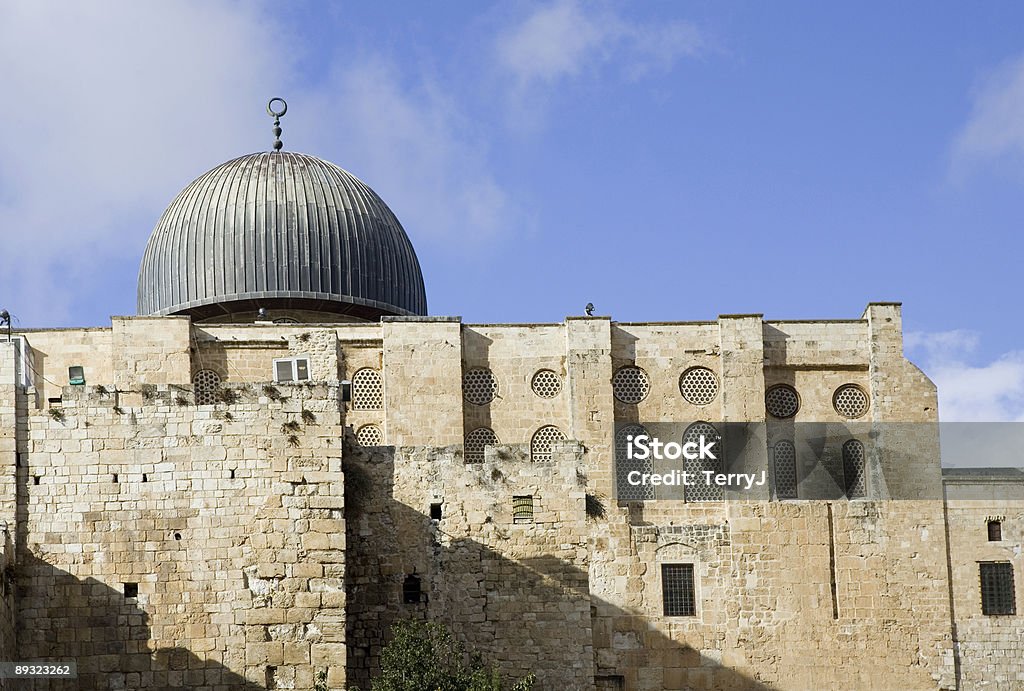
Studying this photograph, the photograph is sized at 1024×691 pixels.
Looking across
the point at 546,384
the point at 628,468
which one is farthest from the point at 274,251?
the point at 628,468

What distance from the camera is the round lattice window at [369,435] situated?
4372 cm

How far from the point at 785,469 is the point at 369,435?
968 centimetres

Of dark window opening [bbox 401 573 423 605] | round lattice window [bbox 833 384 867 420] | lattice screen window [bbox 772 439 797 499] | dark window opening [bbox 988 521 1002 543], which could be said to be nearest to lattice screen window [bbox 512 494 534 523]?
dark window opening [bbox 401 573 423 605]

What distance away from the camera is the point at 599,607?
3859 centimetres

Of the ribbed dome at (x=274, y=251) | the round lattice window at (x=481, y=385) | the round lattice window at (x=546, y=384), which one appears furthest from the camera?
the ribbed dome at (x=274, y=251)

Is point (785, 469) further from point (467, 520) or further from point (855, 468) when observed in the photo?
point (467, 520)

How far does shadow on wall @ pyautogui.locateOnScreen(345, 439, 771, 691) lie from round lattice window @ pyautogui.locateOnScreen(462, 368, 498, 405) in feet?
26.6

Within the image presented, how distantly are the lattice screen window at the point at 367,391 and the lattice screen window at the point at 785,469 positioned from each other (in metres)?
9.28

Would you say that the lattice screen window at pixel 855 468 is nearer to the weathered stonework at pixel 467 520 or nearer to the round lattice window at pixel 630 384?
the weathered stonework at pixel 467 520

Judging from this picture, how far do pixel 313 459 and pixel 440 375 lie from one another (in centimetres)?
1295

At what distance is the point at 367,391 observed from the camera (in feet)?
146

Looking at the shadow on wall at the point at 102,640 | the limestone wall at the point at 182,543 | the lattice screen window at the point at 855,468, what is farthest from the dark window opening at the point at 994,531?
the shadow on wall at the point at 102,640

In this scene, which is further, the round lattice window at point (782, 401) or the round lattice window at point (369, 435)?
the round lattice window at point (782, 401)

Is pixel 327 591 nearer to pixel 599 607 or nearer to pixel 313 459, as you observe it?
pixel 313 459
